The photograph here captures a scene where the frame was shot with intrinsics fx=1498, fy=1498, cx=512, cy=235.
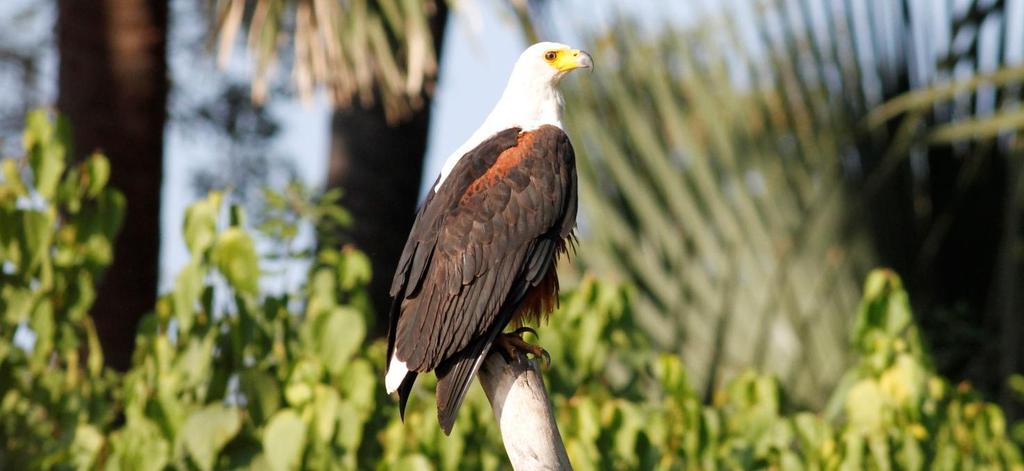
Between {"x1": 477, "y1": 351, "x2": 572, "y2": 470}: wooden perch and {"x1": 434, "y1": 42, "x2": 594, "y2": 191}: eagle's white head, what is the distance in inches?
25.0

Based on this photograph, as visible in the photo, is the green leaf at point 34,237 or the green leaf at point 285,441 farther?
the green leaf at point 34,237

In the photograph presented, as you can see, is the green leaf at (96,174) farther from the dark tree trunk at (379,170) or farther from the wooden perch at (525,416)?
the dark tree trunk at (379,170)

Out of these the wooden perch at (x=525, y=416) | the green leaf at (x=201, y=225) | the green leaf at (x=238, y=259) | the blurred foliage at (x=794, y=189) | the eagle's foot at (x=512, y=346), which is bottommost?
the blurred foliage at (x=794, y=189)

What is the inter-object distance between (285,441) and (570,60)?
3.74ft

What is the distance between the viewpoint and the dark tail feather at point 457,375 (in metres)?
2.90

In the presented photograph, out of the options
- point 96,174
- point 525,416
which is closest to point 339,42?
point 96,174

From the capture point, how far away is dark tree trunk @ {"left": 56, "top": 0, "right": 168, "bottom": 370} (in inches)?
213

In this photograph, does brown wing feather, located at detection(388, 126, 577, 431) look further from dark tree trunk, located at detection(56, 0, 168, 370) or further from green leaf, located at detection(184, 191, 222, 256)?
dark tree trunk, located at detection(56, 0, 168, 370)

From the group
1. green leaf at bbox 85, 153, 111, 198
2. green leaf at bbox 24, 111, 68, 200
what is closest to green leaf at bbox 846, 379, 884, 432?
green leaf at bbox 85, 153, 111, 198

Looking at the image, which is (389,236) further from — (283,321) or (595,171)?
(283,321)

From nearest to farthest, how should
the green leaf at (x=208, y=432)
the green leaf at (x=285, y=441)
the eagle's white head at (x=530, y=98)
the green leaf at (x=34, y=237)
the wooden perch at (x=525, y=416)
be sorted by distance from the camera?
the wooden perch at (x=525, y=416) → the eagle's white head at (x=530, y=98) → the green leaf at (x=285, y=441) → the green leaf at (x=208, y=432) → the green leaf at (x=34, y=237)

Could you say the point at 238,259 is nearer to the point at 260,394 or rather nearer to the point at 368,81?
the point at 260,394

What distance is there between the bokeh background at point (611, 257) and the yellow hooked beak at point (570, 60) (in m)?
0.83

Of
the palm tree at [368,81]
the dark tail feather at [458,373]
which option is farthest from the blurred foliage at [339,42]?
the dark tail feather at [458,373]
